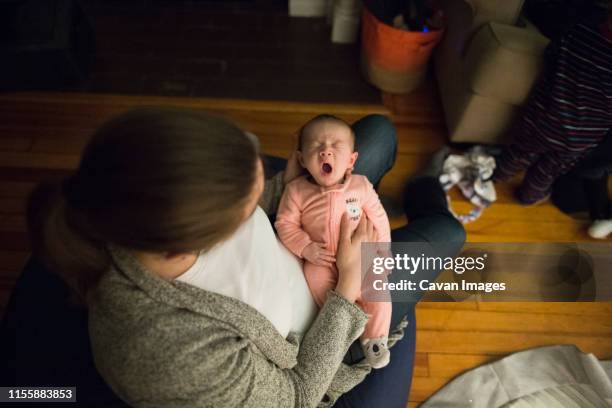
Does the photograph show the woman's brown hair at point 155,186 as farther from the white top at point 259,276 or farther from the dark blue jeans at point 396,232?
the dark blue jeans at point 396,232

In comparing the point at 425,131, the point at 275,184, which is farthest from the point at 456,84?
the point at 275,184

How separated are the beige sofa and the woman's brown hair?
1239mm

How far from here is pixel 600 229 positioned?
163 cm

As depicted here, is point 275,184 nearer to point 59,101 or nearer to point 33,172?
point 33,172

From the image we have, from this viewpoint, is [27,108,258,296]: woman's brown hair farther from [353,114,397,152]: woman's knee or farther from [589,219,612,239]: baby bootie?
[589,219,612,239]: baby bootie

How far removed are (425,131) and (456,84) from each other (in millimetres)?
255

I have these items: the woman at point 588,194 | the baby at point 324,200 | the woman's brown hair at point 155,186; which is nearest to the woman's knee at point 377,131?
the baby at point 324,200

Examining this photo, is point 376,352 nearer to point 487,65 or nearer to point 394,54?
point 487,65

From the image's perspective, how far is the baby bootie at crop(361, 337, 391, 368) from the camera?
3.10 ft

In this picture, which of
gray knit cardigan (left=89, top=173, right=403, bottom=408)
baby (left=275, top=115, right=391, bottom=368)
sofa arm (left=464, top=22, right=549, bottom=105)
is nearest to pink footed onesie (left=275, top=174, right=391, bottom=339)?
baby (left=275, top=115, right=391, bottom=368)

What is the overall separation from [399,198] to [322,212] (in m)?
0.73

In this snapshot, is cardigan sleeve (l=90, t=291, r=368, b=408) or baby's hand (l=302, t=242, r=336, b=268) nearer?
cardigan sleeve (l=90, t=291, r=368, b=408)

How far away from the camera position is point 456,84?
5.86 ft

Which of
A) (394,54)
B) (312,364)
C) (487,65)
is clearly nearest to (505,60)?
(487,65)
